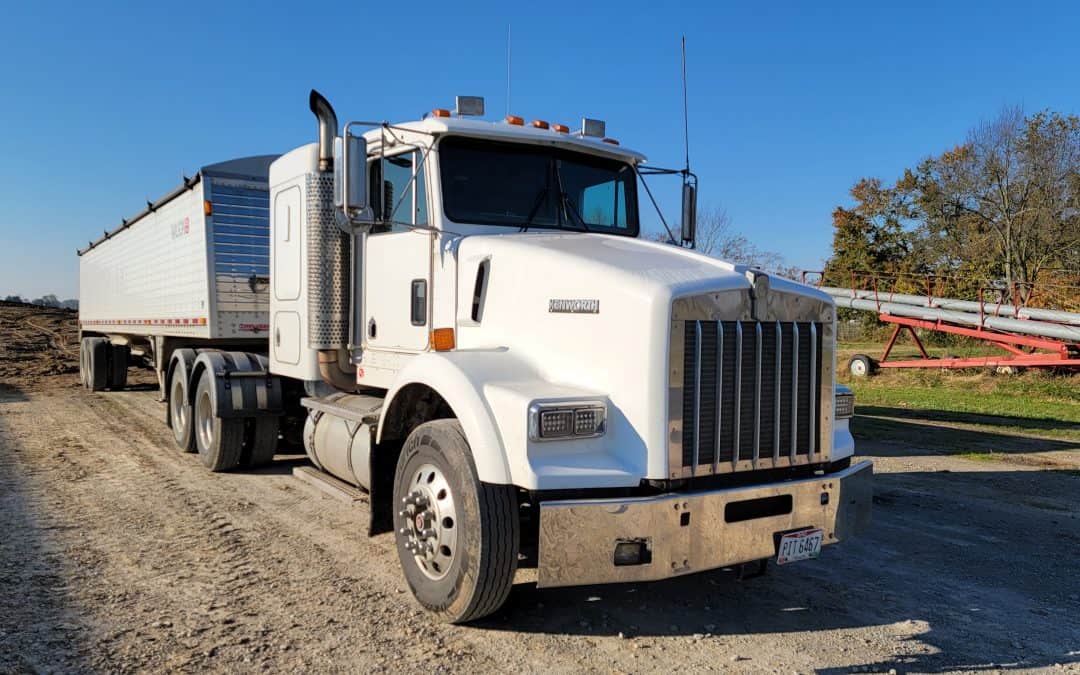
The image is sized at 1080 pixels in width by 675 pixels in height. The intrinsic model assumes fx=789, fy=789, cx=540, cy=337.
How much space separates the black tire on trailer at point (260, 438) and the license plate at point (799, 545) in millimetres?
5605

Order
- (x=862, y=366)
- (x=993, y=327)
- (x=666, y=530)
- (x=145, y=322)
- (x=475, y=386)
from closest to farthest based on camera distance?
(x=666, y=530) → (x=475, y=386) → (x=145, y=322) → (x=993, y=327) → (x=862, y=366)

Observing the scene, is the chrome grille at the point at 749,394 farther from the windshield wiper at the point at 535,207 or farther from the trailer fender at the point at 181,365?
the trailer fender at the point at 181,365

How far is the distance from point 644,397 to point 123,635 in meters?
2.82

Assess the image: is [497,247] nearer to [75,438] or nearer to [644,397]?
[644,397]

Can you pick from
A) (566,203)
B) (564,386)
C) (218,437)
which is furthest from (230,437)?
(564,386)

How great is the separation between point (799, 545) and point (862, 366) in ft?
61.4

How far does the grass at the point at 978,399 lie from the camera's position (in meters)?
13.5

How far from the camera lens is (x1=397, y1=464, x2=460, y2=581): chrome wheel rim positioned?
13.2 feet

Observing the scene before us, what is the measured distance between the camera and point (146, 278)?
11.8 metres

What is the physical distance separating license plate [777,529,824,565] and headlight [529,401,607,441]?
1.12 metres

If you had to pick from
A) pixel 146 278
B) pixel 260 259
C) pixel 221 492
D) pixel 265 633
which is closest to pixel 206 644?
pixel 265 633

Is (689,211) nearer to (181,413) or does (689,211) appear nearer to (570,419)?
(570,419)

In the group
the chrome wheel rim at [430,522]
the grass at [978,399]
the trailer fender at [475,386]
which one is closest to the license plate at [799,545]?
the trailer fender at [475,386]

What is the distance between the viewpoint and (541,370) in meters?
4.16
